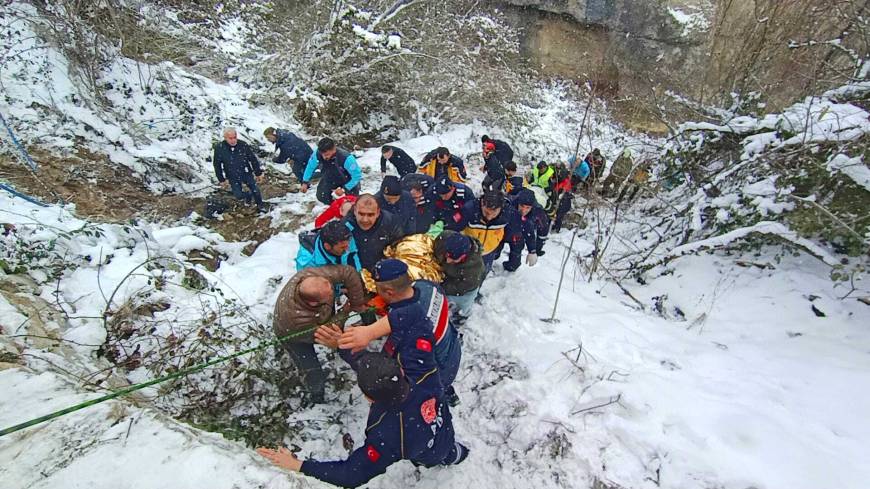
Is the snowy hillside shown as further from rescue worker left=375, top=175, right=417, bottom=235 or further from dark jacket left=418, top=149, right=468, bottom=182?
dark jacket left=418, top=149, right=468, bottom=182

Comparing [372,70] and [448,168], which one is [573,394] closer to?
[448,168]

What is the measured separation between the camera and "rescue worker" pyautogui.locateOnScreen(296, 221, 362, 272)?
3410 millimetres

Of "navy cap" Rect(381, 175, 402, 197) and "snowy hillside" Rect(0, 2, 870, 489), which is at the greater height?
"navy cap" Rect(381, 175, 402, 197)

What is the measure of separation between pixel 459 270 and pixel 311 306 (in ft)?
4.60

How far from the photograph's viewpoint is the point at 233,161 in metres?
6.27

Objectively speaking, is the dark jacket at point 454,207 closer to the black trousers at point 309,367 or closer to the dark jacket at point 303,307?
the dark jacket at point 303,307

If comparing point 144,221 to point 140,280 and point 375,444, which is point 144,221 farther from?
point 375,444

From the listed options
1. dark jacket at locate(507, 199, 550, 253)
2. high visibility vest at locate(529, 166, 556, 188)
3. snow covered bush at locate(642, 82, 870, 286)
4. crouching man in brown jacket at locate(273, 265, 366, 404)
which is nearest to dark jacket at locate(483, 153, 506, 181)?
high visibility vest at locate(529, 166, 556, 188)

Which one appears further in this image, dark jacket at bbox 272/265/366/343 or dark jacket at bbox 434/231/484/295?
dark jacket at bbox 434/231/484/295

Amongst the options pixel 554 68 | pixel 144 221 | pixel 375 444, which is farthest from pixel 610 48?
pixel 375 444

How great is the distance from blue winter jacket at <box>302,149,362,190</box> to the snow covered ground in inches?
67.7

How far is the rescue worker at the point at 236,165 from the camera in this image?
6.13 metres

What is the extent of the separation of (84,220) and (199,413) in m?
3.20

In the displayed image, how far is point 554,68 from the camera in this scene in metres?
17.8
